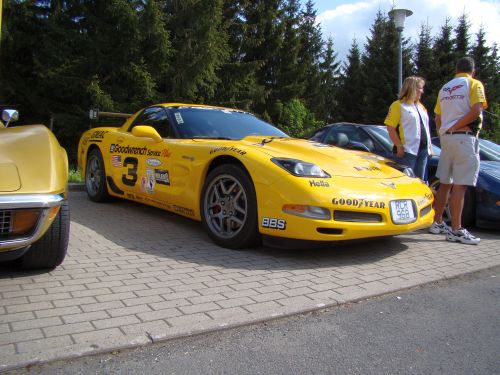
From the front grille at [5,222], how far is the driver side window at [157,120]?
259 cm

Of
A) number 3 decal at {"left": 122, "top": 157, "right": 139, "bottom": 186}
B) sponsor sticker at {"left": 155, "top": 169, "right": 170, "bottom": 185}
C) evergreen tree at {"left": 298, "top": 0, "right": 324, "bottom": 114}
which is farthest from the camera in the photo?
evergreen tree at {"left": 298, "top": 0, "right": 324, "bottom": 114}

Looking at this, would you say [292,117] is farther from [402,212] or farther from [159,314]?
[159,314]

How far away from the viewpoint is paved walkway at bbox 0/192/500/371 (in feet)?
7.93

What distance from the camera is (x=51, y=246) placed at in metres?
3.17

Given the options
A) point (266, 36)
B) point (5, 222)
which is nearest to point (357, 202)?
point (5, 222)

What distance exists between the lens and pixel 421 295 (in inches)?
128

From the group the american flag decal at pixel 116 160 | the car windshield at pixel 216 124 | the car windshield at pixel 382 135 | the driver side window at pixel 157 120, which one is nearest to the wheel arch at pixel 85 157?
the american flag decal at pixel 116 160

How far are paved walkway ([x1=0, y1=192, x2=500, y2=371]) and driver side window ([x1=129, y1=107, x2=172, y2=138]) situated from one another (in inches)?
41.8

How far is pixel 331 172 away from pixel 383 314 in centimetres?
144

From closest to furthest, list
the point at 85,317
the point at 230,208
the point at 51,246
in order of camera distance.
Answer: the point at 85,317
the point at 51,246
the point at 230,208

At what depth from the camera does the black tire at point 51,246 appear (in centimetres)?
313

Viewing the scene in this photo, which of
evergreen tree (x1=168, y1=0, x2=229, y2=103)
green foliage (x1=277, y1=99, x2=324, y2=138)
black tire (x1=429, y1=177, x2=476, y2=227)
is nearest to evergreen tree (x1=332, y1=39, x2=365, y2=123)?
green foliage (x1=277, y1=99, x2=324, y2=138)

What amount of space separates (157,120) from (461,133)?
3276 mm

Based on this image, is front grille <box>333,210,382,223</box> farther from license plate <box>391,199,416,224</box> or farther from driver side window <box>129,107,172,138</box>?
driver side window <box>129,107,172,138</box>
